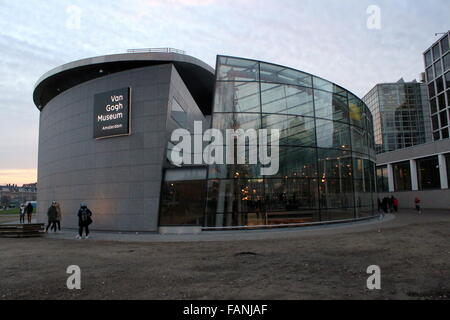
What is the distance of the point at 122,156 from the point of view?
1808 centimetres

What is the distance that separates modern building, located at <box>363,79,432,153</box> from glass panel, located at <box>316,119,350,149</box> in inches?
2614

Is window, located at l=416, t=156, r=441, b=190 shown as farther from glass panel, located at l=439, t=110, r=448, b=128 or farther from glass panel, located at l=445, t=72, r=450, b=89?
glass panel, located at l=445, t=72, r=450, b=89

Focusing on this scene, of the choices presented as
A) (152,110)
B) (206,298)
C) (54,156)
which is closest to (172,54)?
(152,110)

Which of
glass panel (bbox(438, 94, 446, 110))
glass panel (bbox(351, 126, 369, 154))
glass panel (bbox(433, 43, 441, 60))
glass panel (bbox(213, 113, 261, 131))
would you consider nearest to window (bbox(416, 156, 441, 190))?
glass panel (bbox(351, 126, 369, 154))

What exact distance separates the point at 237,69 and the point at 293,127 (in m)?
4.84

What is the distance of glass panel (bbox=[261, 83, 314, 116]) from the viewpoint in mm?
18391

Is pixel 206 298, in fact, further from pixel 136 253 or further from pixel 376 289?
pixel 136 253

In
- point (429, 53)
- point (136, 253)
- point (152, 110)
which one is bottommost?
point (136, 253)

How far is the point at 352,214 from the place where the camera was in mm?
20672

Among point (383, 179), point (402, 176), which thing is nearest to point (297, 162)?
A: point (402, 176)

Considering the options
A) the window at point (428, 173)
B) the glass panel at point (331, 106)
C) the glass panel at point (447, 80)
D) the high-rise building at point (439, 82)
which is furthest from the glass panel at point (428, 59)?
the glass panel at point (331, 106)

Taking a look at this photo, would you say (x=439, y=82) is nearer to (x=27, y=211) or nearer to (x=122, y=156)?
(x=122, y=156)

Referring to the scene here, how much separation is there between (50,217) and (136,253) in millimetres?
10353

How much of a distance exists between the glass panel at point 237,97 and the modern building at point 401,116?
238 feet
